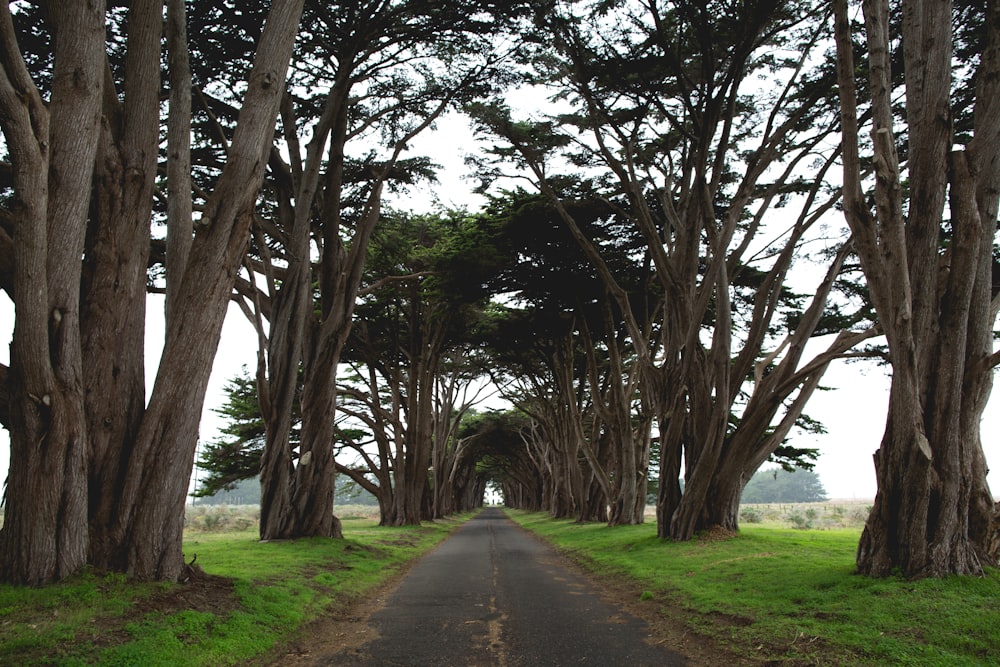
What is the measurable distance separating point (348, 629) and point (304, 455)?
7125 millimetres

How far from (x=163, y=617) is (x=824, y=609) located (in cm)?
580

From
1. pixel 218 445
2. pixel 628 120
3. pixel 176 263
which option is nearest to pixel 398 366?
pixel 218 445

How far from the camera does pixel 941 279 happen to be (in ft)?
25.3

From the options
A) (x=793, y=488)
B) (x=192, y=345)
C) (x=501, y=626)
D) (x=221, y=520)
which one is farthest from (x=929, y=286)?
(x=793, y=488)

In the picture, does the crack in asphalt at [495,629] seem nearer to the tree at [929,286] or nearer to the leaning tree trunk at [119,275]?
the leaning tree trunk at [119,275]

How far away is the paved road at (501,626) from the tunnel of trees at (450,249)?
2.39m

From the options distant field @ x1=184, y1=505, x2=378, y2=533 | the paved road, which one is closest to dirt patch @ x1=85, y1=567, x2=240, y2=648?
the paved road

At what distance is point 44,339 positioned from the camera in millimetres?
5668

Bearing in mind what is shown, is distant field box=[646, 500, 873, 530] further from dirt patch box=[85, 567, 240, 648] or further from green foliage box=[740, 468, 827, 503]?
green foliage box=[740, 468, 827, 503]

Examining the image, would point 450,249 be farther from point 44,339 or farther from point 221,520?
point 221,520

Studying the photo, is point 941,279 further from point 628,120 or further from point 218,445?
point 218,445

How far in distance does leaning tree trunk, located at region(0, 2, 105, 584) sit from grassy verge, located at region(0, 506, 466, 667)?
42cm

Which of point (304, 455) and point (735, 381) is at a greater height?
point (735, 381)

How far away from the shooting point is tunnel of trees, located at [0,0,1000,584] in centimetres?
627
